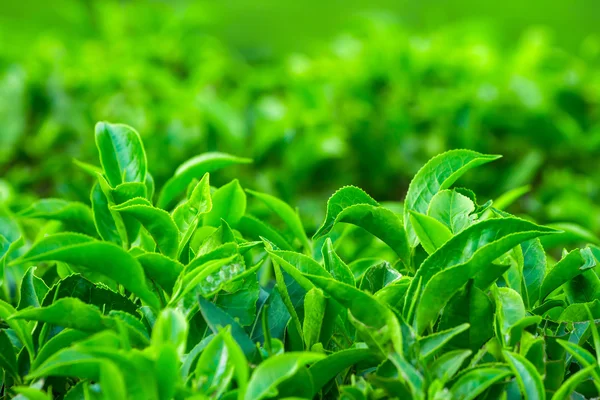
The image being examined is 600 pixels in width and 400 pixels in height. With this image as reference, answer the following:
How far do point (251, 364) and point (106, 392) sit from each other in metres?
0.23

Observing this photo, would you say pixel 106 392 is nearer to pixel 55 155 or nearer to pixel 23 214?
pixel 23 214

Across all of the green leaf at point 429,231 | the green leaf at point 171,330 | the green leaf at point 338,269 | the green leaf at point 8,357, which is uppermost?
Answer: the green leaf at point 429,231

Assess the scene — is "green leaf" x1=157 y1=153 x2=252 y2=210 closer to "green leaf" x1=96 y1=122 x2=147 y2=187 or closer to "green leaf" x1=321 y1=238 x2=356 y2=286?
"green leaf" x1=96 y1=122 x2=147 y2=187

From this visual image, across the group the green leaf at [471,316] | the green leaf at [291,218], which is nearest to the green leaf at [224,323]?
the green leaf at [471,316]

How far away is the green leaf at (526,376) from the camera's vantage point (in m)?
1.07

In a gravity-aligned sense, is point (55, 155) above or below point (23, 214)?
below

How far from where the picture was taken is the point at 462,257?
1.19 metres

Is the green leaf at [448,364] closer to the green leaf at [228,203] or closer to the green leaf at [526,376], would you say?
the green leaf at [526,376]

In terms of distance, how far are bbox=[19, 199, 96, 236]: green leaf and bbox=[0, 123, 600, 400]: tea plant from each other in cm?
16

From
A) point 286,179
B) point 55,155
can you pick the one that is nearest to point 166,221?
point 286,179

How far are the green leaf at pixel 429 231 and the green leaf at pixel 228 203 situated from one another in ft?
1.17

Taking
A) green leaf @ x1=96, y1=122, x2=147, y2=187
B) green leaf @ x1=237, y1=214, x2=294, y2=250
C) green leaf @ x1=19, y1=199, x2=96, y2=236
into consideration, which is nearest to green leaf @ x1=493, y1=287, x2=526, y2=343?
green leaf @ x1=237, y1=214, x2=294, y2=250

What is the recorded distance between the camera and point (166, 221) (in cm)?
127

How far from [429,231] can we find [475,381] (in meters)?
0.29
